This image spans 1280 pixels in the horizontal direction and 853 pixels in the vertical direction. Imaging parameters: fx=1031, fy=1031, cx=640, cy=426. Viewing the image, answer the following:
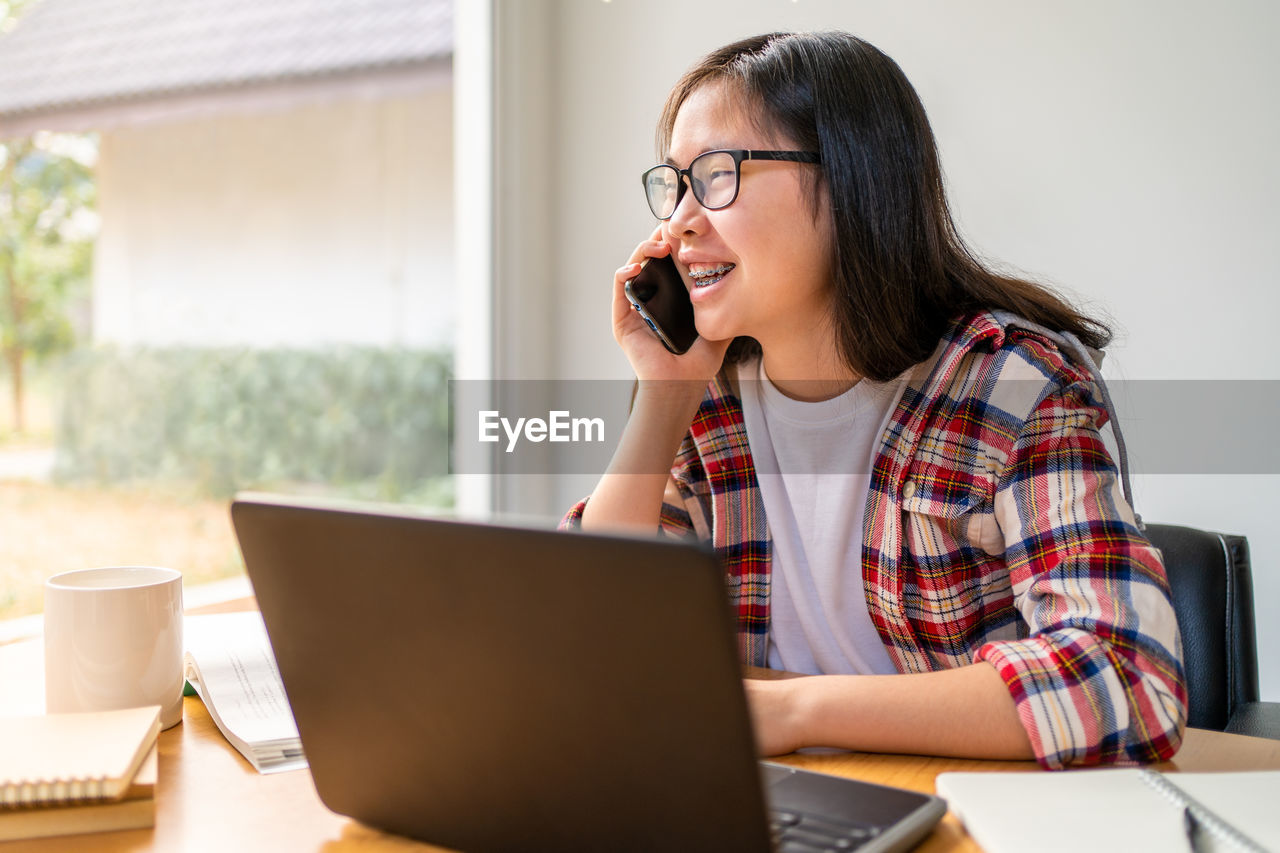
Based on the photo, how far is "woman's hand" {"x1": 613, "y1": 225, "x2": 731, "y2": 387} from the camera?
1418mm

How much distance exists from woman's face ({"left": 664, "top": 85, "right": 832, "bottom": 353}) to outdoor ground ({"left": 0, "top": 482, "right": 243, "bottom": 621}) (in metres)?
4.05

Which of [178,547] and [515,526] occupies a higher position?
[515,526]

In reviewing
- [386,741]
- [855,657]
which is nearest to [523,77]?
[855,657]

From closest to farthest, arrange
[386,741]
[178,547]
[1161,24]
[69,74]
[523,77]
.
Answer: [386,741] → [1161,24] → [523,77] → [69,74] → [178,547]

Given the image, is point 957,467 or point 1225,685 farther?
point 1225,685

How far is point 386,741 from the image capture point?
608 mm

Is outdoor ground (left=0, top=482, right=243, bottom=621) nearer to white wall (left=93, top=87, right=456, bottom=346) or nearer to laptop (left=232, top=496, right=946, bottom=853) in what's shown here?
white wall (left=93, top=87, right=456, bottom=346)

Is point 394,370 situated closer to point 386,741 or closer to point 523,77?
point 523,77

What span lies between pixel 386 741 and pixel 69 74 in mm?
4607

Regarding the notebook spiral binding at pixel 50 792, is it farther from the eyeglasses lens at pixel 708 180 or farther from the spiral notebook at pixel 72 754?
the eyeglasses lens at pixel 708 180

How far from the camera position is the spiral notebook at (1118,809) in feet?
1.98

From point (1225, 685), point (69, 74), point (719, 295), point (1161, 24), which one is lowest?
point (1225, 685)

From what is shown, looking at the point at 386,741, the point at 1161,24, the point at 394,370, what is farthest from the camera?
the point at 394,370

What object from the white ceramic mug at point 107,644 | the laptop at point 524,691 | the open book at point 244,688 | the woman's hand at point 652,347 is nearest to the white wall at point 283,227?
the woman's hand at point 652,347
